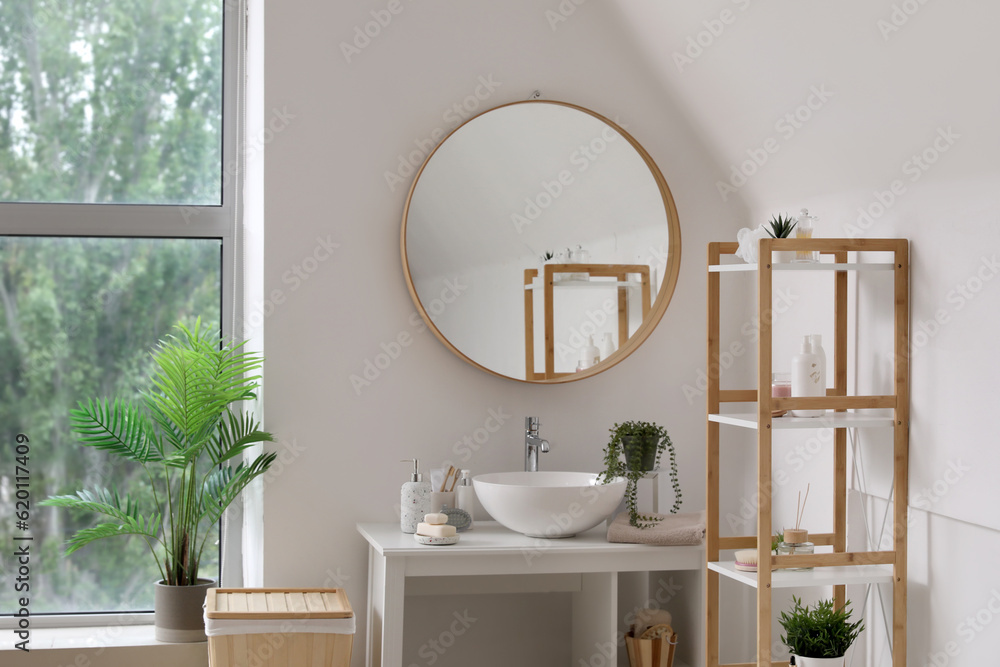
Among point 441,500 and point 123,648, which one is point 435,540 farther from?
point 123,648

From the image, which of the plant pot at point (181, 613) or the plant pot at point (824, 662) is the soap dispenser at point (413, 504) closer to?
the plant pot at point (181, 613)

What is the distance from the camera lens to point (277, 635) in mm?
2176

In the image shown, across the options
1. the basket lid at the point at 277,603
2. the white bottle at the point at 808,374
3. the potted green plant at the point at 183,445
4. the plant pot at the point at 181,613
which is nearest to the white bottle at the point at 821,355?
the white bottle at the point at 808,374

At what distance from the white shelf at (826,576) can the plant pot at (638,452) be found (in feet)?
1.33

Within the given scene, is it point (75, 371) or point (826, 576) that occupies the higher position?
point (75, 371)

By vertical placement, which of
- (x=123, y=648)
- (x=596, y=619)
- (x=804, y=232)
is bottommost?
(x=123, y=648)

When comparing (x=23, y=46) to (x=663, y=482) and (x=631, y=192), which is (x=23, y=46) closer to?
(x=631, y=192)

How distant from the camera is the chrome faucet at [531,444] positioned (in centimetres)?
265

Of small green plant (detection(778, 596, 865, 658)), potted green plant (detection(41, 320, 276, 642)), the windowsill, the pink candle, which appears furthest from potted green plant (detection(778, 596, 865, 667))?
the windowsill

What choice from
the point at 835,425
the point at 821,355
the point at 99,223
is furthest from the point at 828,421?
the point at 99,223

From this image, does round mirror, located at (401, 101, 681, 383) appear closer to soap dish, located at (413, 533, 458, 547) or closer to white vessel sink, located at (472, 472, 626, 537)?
white vessel sink, located at (472, 472, 626, 537)

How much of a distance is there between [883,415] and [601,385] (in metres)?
0.84

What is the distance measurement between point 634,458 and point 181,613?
127 cm

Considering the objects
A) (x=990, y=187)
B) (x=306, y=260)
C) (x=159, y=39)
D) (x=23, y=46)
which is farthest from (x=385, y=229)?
(x=990, y=187)
